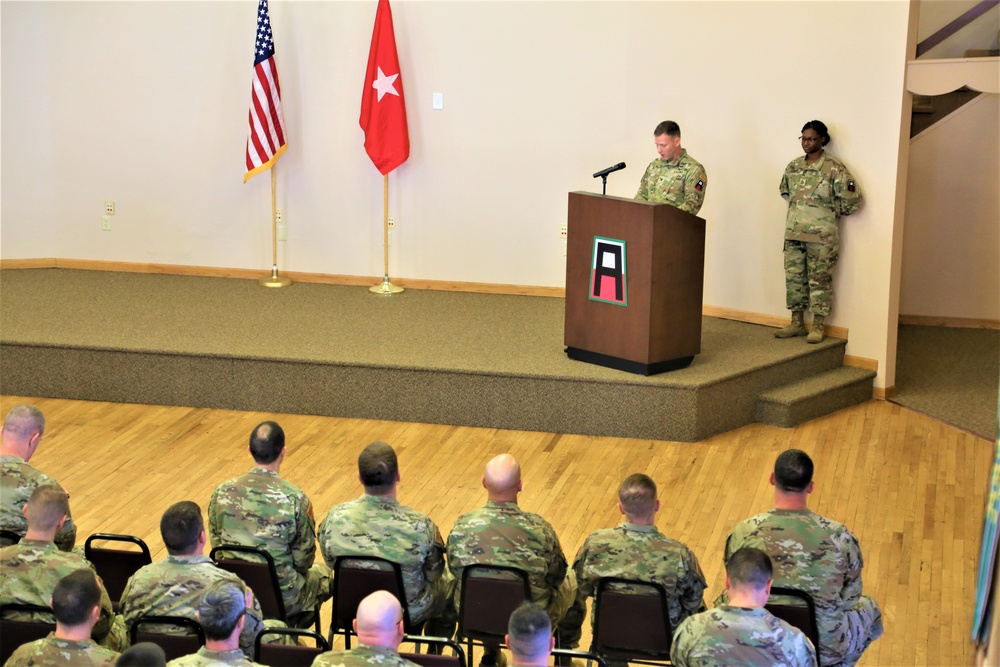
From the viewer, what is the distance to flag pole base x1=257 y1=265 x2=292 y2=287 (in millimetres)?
9656

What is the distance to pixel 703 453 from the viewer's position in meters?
6.93

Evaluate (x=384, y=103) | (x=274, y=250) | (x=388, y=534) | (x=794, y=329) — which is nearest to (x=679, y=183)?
(x=794, y=329)

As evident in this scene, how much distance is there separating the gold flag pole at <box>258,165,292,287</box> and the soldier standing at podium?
11.1ft

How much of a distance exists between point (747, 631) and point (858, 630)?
2.89ft

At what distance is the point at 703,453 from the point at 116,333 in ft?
13.4

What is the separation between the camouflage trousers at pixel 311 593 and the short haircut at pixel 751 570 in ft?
5.62

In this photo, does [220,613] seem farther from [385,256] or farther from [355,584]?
[385,256]

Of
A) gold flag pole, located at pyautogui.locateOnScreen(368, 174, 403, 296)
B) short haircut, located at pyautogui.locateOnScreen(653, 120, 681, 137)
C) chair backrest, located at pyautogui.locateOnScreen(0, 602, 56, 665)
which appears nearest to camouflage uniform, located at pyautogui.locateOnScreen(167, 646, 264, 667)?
chair backrest, located at pyautogui.locateOnScreen(0, 602, 56, 665)

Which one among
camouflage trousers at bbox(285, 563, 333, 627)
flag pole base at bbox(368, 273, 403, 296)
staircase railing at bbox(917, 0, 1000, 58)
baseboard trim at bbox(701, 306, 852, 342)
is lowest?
camouflage trousers at bbox(285, 563, 333, 627)

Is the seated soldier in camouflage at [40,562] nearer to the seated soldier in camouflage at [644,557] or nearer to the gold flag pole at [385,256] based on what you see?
the seated soldier in camouflage at [644,557]

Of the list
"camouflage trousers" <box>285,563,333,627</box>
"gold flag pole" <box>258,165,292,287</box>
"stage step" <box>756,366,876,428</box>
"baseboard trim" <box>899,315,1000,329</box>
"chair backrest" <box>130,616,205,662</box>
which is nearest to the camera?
"chair backrest" <box>130,616,205,662</box>

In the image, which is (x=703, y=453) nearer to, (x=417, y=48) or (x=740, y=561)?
(x=740, y=561)

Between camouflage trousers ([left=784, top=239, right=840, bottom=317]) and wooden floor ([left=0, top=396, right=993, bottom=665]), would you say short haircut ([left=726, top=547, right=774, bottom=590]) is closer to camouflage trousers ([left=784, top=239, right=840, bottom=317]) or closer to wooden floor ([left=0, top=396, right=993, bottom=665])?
wooden floor ([left=0, top=396, right=993, bottom=665])

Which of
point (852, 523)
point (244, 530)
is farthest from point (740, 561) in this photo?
point (852, 523)
